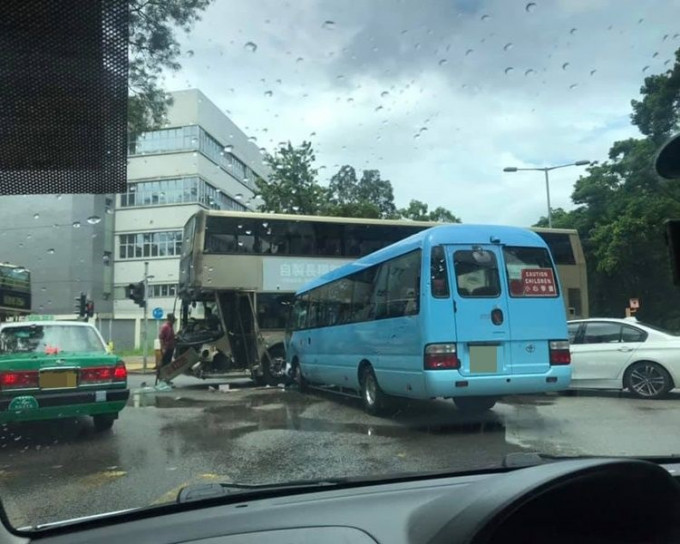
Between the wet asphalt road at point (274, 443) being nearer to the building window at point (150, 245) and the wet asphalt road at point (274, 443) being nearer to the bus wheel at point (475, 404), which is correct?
the bus wheel at point (475, 404)

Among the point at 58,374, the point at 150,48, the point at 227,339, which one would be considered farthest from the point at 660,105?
the point at 227,339

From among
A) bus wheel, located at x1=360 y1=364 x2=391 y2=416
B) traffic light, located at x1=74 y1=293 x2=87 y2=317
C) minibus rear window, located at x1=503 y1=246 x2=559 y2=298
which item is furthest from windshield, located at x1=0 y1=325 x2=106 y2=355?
minibus rear window, located at x1=503 y1=246 x2=559 y2=298

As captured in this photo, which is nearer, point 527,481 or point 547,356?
point 527,481

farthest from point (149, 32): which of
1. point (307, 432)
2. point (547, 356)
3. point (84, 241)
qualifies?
point (547, 356)

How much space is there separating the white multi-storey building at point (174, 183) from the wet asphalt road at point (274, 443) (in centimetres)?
136

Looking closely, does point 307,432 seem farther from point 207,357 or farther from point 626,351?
point 626,351

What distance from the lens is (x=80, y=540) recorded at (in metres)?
1.95

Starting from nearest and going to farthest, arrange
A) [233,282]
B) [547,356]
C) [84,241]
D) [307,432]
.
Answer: [84,241] → [307,432] → [547,356] → [233,282]

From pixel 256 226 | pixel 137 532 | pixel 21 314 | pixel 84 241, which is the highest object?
pixel 256 226

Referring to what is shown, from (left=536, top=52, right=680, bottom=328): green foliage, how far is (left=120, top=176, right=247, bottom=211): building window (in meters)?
2.64

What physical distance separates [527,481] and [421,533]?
0.31 meters

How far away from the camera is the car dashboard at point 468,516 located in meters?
1.70

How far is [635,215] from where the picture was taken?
14.8 feet

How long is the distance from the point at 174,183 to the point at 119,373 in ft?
10.5
